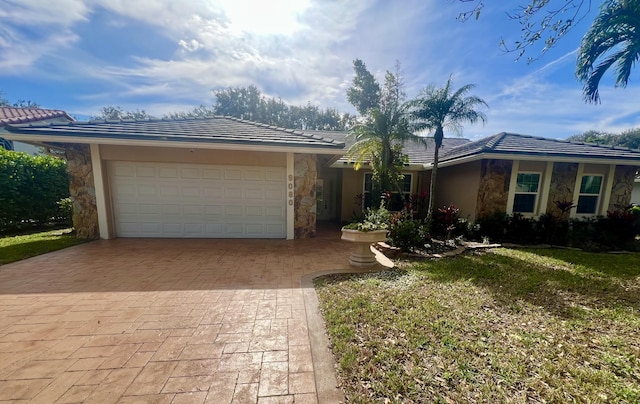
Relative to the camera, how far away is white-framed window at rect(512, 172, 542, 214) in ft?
29.3

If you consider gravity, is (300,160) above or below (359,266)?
above

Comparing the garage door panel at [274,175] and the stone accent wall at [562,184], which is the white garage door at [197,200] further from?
the stone accent wall at [562,184]

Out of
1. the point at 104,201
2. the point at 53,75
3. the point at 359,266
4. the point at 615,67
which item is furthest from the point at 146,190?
the point at 615,67

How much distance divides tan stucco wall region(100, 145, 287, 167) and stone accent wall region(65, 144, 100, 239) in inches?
29.3

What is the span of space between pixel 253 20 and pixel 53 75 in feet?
45.3

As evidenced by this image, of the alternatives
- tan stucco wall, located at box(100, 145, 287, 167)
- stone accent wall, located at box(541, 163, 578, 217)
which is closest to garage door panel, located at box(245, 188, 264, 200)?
tan stucco wall, located at box(100, 145, 287, 167)

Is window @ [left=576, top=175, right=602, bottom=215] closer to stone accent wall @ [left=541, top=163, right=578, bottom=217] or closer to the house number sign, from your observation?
stone accent wall @ [left=541, top=163, right=578, bottom=217]

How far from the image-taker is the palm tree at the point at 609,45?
17.5 ft

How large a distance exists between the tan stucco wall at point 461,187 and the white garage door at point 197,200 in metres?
7.30

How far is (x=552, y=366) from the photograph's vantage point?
2.37 meters

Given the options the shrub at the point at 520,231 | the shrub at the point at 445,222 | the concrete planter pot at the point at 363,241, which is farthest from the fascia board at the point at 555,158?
the concrete planter pot at the point at 363,241

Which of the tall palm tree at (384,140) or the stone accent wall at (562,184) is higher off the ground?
the tall palm tree at (384,140)

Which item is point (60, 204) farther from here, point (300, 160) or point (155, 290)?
point (300, 160)

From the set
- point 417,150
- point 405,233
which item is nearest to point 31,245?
point 405,233
